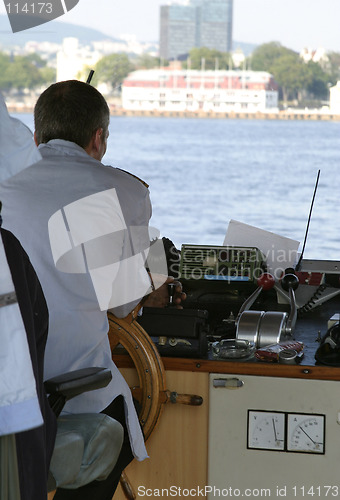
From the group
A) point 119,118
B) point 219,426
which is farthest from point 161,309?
point 119,118

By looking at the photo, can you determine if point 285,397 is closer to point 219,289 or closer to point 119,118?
point 219,289

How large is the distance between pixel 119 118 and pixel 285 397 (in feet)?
108

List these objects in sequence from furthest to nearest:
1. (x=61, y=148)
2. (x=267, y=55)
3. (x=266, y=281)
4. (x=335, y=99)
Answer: (x=267, y=55), (x=335, y=99), (x=266, y=281), (x=61, y=148)

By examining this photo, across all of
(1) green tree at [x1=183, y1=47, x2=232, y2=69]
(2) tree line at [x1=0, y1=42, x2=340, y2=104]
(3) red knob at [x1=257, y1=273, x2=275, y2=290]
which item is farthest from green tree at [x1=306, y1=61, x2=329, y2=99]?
(3) red knob at [x1=257, y1=273, x2=275, y2=290]

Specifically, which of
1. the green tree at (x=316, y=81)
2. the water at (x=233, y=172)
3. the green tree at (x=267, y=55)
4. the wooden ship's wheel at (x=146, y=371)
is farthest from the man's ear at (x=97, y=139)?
the green tree at (x=267, y=55)

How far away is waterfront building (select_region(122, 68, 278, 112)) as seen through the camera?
31.7 m

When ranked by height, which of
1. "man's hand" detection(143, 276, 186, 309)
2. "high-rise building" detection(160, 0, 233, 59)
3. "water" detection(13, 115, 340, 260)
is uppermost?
"high-rise building" detection(160, 0, 233, 59)

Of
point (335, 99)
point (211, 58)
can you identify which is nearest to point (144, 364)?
point (335, 99)

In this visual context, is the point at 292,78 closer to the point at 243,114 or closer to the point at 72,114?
the point at 243,114

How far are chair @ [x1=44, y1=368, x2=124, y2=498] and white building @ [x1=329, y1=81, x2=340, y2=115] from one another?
1159 inches

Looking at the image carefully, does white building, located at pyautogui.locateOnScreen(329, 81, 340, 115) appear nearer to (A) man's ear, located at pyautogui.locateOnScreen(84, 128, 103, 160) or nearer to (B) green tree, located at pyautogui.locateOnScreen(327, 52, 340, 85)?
(B) green tree, located at pyautogui.locateOnScreen(327, 52, 340, 85)

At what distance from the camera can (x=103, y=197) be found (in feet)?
5.94

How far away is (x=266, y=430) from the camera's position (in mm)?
2018

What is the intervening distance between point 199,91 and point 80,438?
3229cm
